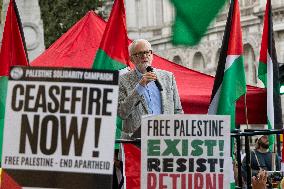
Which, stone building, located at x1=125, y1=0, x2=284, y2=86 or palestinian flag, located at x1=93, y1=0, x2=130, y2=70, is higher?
stone building, located at x1=125, y1=0, x2=284, y2=86

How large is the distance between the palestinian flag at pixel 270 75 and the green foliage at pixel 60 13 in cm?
2275

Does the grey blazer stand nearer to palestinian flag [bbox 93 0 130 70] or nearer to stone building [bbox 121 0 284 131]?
palestinian flag [bbox 93 0 130 70]

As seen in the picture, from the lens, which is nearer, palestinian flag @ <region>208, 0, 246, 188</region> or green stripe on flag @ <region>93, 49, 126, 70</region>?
palestinian flag @ <region>208, 0, 246, 188</region>

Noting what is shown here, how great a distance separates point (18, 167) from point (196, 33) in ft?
12.7

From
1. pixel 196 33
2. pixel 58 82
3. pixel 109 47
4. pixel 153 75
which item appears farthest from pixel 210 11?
pixel 58 82

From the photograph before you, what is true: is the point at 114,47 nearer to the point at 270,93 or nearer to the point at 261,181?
the point at 270,93

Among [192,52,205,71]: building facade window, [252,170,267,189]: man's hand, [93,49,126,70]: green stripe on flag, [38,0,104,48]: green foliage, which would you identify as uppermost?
[192,52,205,71]: building facade window

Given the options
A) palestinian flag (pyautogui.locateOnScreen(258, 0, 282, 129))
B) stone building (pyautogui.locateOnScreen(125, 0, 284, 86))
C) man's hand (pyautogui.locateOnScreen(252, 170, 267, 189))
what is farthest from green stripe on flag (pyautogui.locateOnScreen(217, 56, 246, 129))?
stone building (pyautogui.locateOnScreen(125, 0, 284, 86))

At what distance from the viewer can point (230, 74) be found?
9.64m

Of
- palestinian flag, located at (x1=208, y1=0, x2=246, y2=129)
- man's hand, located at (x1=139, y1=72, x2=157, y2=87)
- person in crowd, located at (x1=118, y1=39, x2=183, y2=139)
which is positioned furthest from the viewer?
palestinian flag, located at (x1=208, y1=0, x2=246, y2=129)

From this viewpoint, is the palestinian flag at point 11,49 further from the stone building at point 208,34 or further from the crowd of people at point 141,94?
the stone building at point 208,34

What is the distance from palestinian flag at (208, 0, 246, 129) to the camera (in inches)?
367

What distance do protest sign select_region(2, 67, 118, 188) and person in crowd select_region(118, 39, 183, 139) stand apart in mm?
1898

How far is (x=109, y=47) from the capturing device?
10305 mm
